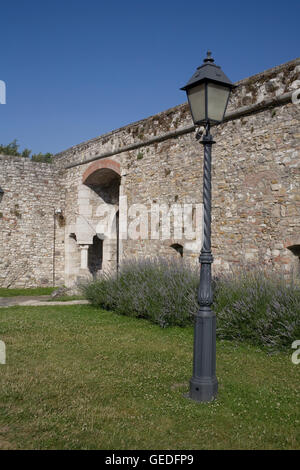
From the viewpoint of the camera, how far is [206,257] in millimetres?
4047

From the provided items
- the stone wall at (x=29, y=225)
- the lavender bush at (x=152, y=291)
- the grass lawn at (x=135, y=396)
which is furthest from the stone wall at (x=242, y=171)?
the stone wall at (x=29, y=225)

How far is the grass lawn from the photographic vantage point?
10.0ft

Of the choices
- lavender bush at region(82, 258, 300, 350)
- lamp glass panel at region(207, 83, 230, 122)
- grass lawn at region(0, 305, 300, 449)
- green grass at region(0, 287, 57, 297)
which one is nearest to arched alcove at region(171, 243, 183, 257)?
lavender bush at region(82, 258, 300, 350)

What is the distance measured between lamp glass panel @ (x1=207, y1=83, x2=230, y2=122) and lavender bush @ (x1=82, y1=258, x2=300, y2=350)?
2.77 metres

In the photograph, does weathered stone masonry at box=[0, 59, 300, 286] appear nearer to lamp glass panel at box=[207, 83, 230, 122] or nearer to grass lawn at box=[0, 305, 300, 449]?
grass lawn at box=[0, 305, 300, 449]

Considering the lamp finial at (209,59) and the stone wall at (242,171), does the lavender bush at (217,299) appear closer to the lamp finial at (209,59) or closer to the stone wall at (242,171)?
the stone wall at (242,171)

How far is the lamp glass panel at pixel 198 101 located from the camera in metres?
4.06

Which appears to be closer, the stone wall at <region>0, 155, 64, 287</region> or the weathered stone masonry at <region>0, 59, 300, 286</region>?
the weathered stone masonry at <region>0, 59, 300, 286</region>

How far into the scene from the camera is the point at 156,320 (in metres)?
7.11

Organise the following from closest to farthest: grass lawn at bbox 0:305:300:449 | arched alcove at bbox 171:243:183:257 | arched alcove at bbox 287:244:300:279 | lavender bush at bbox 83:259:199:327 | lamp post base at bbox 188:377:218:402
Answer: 1. grass lawn at bbox 0:305:300:449
2. lamp post base at bbox 188:377:218:402
3. lavender bush at bbox 83:259:199:327
4. arched alcove at bbox 287:244:300:279
5. arched alcove at bbox 171:243:183:257

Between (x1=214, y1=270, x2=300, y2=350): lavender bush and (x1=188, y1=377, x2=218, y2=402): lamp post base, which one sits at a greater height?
(x1=214, y1=270, x2=300, y2=350): lavender bush

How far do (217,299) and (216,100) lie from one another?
335cm

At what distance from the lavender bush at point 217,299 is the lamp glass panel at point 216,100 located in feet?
9.09
